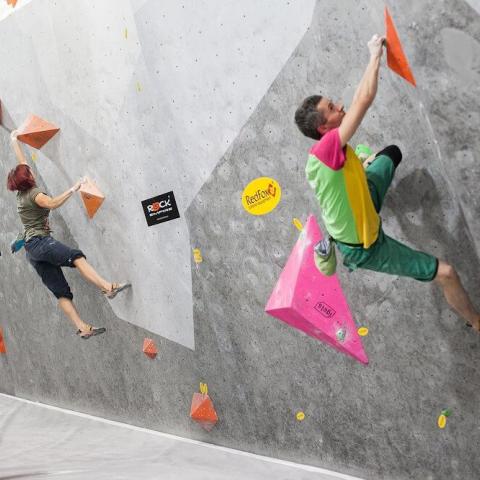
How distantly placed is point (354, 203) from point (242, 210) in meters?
1.01

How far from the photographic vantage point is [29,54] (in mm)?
4102

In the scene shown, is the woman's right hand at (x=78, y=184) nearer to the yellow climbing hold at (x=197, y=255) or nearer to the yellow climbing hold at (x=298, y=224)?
the yellow climbing hold at (x=197, y=255)

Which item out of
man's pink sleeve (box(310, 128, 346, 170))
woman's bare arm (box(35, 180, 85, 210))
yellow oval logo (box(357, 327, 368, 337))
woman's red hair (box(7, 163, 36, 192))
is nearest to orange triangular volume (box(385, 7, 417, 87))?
man's pink sleeve (box(310, 128, 346, 170))

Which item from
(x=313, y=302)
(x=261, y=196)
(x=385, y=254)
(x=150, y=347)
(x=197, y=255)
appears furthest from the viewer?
(x=150, y=347)

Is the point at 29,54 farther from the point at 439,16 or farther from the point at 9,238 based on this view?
the point at 439,16

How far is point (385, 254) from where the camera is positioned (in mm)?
2389

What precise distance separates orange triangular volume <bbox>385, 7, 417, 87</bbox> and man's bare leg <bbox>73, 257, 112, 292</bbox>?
218cm

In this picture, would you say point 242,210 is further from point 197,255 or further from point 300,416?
point 300,416

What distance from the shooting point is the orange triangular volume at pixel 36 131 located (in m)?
4.13

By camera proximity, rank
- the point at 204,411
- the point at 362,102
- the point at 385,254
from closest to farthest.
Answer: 1. the point at 362,102
2. the point at 385,254
3. the point at 204,411

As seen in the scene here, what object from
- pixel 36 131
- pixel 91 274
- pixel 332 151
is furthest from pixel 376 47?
pixel 36 131

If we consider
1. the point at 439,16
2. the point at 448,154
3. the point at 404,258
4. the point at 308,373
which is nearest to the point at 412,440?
the point at 308,373

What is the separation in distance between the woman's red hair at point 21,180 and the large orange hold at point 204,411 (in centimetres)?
151

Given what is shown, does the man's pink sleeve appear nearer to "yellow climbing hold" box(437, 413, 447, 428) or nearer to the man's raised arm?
the man's raised arm
